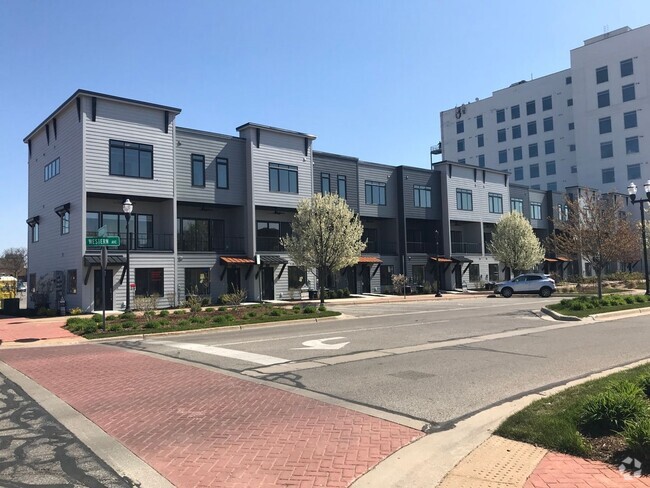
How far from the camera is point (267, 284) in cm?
3603

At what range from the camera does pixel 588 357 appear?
36.6 ft

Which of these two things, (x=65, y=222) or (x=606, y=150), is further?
(x=606, y=150)

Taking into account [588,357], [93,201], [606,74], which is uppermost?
[606,74]

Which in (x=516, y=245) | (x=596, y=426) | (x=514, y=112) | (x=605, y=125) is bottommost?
(x=596, y=426)

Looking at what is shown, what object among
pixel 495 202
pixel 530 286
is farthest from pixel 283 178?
pixel 495 202

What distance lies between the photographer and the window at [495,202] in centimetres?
5372

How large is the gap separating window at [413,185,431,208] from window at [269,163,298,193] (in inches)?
541

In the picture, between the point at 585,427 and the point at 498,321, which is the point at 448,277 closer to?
the point at 498,321

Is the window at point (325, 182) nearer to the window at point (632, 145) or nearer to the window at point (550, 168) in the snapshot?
the window at point (632, 145)

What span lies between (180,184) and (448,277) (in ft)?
86.4

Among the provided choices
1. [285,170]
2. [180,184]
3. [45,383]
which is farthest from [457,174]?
[45,383]

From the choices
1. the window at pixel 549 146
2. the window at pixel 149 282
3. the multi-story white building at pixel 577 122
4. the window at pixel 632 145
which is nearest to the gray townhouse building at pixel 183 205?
the window at pixel 149 282

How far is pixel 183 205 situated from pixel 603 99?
64.0 meters

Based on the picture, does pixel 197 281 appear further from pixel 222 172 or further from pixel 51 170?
pixel 51 170
